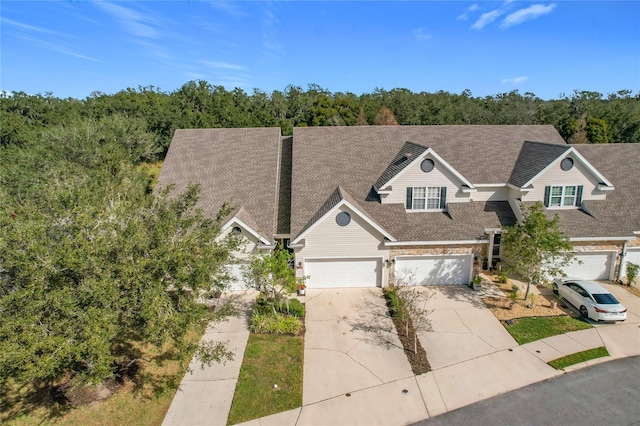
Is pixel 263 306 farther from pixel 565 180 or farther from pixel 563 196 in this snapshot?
pixel 565 180

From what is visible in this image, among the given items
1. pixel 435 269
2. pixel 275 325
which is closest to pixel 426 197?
pixel 435 269

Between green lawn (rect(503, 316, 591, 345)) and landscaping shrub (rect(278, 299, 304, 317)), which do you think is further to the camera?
landscaping shrub (rect(278, 299, 304, 317))

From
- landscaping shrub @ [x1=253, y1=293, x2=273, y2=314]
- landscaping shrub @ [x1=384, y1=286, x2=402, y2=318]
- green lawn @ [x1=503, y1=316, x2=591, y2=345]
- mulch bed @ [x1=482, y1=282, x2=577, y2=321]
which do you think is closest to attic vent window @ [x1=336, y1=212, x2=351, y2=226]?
landscaping shrub @ [x1=384, y1=286, x2=402, y2=318]

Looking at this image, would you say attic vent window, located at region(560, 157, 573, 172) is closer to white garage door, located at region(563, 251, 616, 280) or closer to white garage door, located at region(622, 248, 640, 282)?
white garage door, located at region(563, 251, 616, 280)

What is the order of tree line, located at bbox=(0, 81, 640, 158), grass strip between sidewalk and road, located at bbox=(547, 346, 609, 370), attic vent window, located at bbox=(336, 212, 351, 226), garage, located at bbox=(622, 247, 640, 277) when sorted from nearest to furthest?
grass strip between sidewalk and road, located at bbox=(547, 346, 609, 370) < attic vent window, located at bbox=(336, 212, 351, 226) < garage, located at bbox=(622, 247, 640, 277) < tree line, located at bbox=(0, 81, 640, 158)

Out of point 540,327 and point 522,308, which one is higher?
point 522,308

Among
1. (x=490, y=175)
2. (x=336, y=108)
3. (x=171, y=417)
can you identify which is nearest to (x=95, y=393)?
(x=171, y=417)
